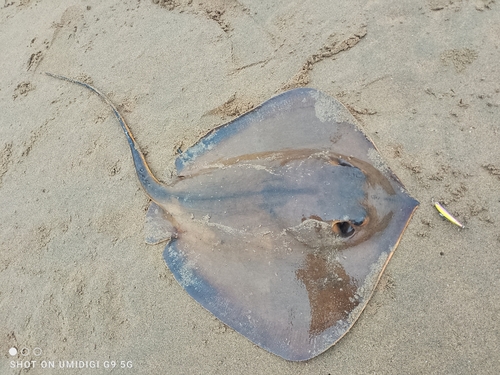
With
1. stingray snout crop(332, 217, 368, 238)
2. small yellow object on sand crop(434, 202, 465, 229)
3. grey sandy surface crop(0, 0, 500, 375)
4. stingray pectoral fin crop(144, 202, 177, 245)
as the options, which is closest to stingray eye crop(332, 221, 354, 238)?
stingray snout crop(332, 217, 368, 238)

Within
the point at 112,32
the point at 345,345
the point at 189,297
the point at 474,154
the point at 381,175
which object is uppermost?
the point at 112,32

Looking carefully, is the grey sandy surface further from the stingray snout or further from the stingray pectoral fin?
the stingray snout

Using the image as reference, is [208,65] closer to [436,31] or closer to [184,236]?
[184,236]

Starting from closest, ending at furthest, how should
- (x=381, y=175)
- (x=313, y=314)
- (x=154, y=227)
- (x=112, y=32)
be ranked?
(x=313, y=314) < (x=381, y=175) < (x=154, y=227) < (x=112, y=32)

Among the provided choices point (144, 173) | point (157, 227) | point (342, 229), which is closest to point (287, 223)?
point (342, 229)

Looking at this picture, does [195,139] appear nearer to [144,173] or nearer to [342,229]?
[144,173]

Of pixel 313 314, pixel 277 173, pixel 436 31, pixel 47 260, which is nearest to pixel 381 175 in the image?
pixel 277 173
